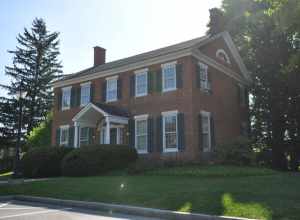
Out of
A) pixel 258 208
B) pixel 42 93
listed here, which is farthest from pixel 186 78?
pixel 42 93

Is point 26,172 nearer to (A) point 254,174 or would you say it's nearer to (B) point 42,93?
(A) point 254,174

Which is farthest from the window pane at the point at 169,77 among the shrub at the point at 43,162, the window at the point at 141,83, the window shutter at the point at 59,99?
the window shutter at the point at 59,99

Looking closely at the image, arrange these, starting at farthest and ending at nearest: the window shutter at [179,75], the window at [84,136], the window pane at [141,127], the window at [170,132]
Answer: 1. the window at [84,136]
2. the window pane at [141,127]
3. the window shutter at [179,75]
4. the window at [170,132]

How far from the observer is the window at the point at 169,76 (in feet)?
62.2

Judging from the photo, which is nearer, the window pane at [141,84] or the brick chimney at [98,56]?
the window pane at [141,84]

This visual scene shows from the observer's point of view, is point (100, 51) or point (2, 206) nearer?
point (2, 206)

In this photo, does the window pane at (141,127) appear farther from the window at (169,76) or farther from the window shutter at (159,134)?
the window at (169,76)

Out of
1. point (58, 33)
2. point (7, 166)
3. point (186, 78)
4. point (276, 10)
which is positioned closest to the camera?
point (276, 10)

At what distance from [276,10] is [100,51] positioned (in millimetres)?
19515

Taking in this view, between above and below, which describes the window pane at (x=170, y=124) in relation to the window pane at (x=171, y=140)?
above

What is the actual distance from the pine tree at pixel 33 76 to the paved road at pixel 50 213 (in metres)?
35.8

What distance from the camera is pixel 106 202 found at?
29.6ft

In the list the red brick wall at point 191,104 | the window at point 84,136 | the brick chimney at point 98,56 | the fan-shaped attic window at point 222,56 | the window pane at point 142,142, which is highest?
the brick chimney at point 98,56

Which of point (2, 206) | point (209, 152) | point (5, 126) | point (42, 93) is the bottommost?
point (2, 206)
